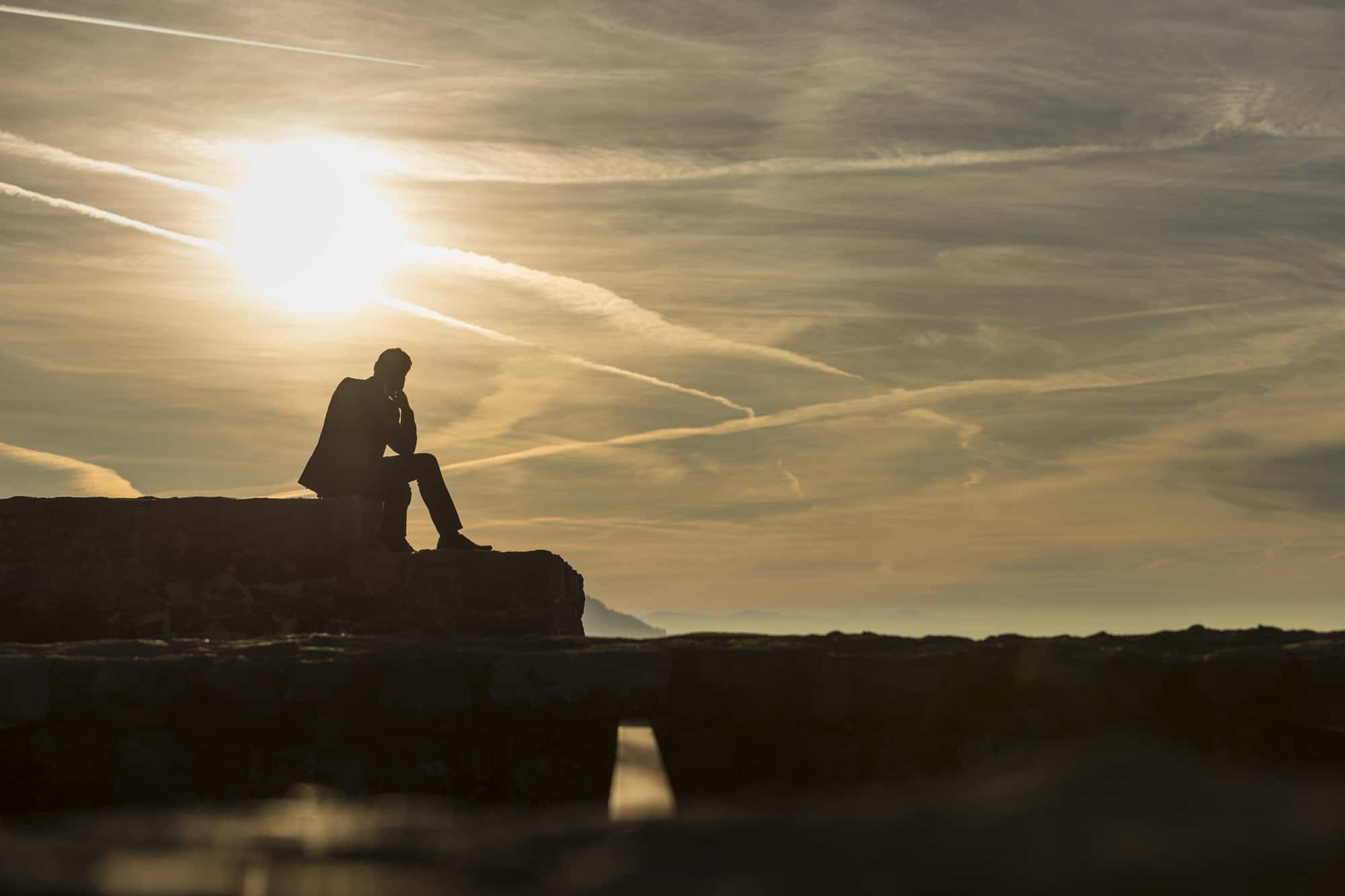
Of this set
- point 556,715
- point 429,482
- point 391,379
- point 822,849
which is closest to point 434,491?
point 429,482

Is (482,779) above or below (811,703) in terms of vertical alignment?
below

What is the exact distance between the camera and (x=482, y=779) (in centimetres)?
562

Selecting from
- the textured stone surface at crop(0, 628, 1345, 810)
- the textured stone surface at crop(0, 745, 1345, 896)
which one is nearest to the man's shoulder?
the textured stone surface at crop(0, 628, 1345, 810)

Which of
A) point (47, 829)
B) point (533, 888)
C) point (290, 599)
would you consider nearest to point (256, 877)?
point (533, 888)

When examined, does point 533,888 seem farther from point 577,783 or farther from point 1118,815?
point 577,783

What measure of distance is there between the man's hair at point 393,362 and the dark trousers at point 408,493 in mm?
765

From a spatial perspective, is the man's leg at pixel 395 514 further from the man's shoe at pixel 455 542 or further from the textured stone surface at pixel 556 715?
the textured stone surface at pixel 556 715

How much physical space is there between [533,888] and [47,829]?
104cm

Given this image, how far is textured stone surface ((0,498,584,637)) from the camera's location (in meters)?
9.69

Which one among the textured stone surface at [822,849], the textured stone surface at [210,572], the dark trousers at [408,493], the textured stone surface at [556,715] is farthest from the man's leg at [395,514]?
the textured stone surface at [822,849]

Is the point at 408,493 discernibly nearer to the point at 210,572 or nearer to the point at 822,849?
the point at 210,572

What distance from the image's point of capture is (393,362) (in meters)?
10.9

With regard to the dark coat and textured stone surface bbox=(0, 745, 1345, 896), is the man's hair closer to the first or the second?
the dark coat

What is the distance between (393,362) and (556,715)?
585cm
